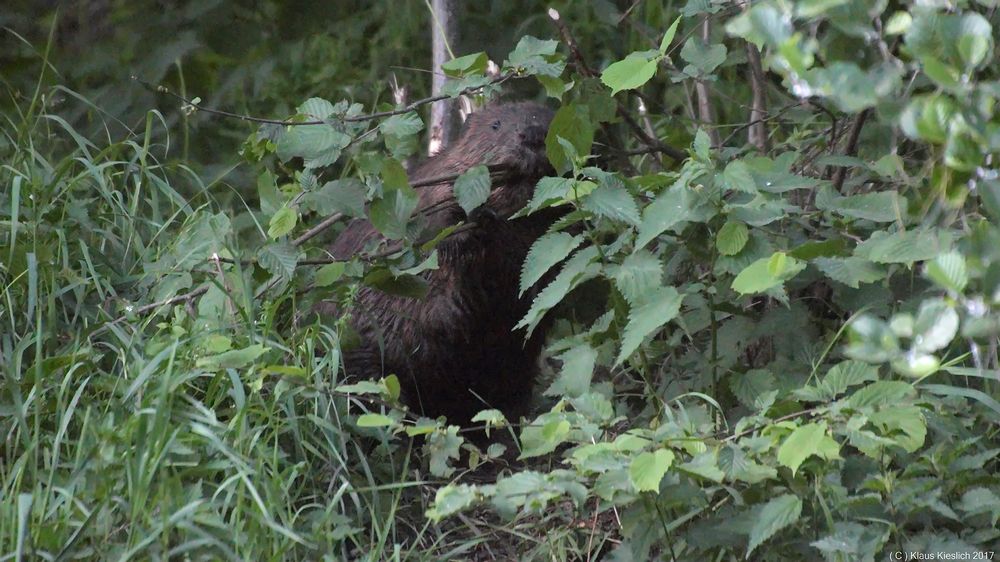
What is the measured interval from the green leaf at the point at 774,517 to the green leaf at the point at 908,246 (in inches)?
19.7

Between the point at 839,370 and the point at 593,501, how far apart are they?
0.77 m

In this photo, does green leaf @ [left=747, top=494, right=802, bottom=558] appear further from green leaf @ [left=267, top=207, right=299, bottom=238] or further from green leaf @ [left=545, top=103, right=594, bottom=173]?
green leaf @ [left=267, top=207, right=299, bottom=238]

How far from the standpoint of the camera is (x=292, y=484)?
104 inches

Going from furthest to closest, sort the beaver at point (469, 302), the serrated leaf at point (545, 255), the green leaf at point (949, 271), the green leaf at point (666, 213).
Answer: the beaver at point (469, 302)
the serrated leaf at point (545, 255)
the green leaf at point (666, 213)
the green leaf at point (949, 271)

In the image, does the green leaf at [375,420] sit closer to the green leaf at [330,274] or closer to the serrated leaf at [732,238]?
the green leaf at [330,274]

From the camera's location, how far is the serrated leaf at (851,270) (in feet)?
8.25

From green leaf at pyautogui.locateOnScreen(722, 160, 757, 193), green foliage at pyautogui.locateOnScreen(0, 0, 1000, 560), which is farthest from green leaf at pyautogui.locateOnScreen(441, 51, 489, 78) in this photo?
green leaf at pyautogui.locateOnScreen(722, 160, 757, 193)

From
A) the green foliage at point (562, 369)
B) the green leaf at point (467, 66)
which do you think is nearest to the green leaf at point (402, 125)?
the green foliage at point (562, 369)

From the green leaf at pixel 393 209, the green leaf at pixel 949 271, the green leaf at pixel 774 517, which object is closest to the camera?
the green leaf at pixel 949 271

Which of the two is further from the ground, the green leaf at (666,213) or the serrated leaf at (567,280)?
the green leaf at (666,213)

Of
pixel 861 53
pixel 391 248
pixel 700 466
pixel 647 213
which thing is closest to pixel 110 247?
pixel 391 248

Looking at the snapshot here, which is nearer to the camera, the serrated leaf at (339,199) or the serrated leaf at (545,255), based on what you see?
the serrated leaf at (545,255)

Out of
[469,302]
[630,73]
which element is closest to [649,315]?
[630,73]

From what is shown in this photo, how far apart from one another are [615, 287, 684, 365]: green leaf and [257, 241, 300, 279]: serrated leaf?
2.69 feet
